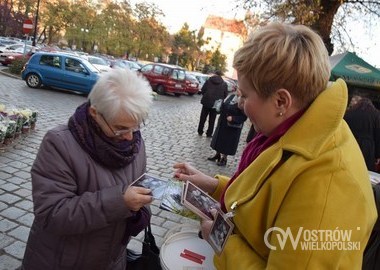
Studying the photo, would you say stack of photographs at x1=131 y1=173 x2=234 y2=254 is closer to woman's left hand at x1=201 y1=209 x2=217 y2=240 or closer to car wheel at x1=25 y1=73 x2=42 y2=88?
woman's left hand at x1=201 y1=209 x2=217 y2=240

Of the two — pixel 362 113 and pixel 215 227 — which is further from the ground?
pixel 362 113

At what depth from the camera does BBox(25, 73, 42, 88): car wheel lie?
610 inches

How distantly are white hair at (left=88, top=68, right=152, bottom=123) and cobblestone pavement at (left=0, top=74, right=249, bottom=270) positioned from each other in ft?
7.07

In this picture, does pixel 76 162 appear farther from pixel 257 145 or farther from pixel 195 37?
pixel 195 37

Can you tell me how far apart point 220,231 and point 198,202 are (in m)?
0.30

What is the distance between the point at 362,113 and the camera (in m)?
5.54

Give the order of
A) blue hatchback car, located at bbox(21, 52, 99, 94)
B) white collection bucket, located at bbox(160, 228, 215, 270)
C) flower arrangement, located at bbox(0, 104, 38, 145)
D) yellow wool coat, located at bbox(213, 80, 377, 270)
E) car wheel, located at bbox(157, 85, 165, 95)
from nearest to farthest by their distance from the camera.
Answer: yellow wool coat, located at bbox(213, 80, 377, 270) → white collection bucket, located at bbox(160, 228, 215, 270) → flower arrangement, located at bbox(0, 104, 38, 145) → blue hatchback car, located at bbox(21, 52, 99, 94) → car wheel, located at bbox(157, 85, 165, 95)

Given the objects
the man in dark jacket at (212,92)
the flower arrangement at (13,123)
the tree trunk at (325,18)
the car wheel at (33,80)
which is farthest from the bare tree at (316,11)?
the car wheel at (33,80)

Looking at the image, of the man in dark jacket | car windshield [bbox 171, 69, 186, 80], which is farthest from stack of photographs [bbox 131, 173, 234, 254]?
car windshield [bbox 171, 69, 186, 80]

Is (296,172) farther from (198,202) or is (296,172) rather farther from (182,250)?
(182,250)

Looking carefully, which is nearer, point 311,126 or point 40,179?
point 311,126

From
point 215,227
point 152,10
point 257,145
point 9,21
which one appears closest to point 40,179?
point 215,227

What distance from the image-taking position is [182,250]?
182cm

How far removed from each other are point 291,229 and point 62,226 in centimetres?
110
